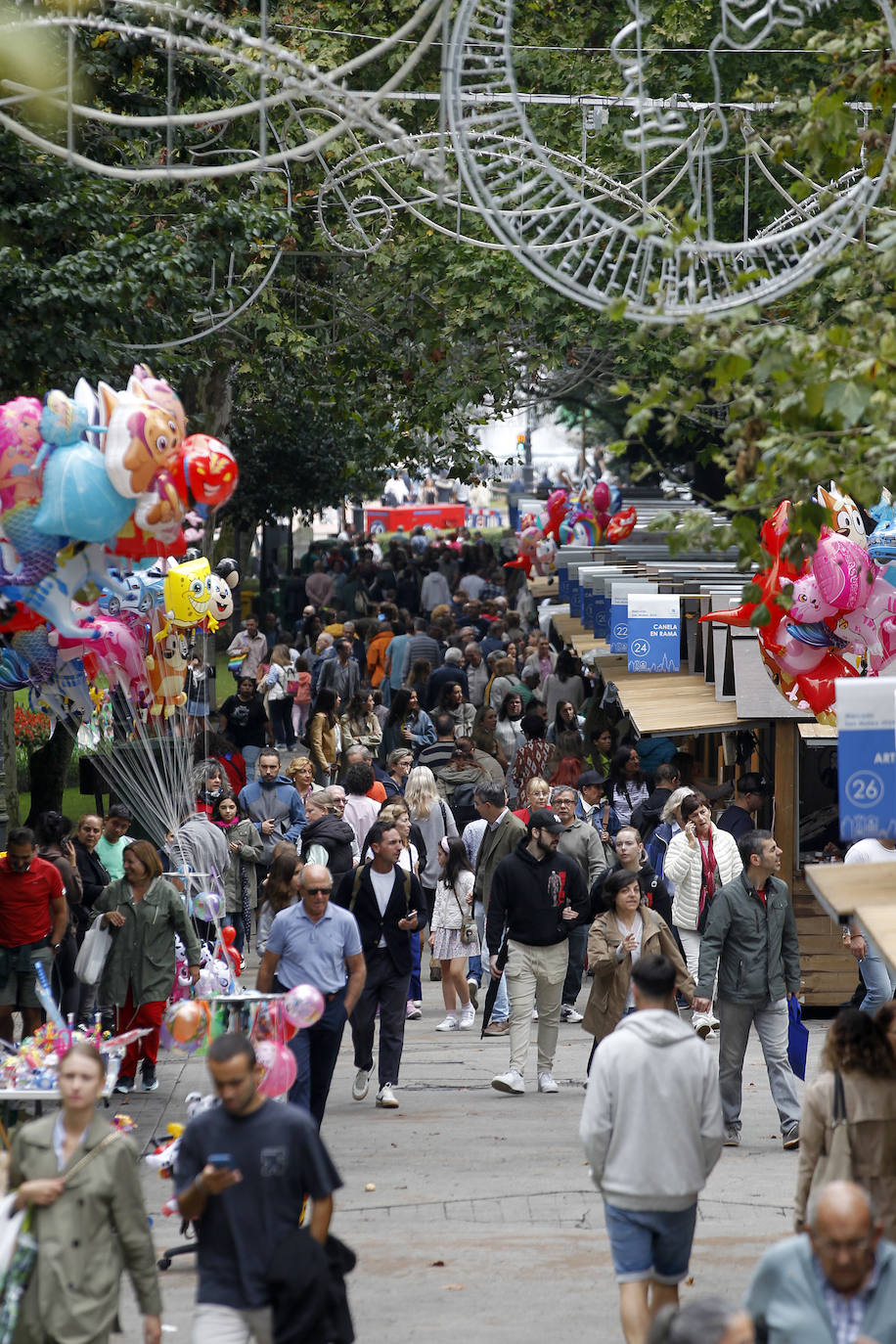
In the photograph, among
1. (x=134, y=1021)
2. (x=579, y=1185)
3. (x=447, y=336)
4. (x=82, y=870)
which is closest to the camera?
(x=579, y=1185)

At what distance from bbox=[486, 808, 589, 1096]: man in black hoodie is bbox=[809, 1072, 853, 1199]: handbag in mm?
4707

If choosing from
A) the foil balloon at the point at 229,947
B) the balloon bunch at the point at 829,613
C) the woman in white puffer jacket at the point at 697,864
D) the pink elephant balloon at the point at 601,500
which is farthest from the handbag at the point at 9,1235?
the pink elephant balloon at the point at 601,500

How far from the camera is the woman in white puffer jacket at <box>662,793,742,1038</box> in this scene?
11.5 m

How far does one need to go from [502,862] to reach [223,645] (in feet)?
86.2

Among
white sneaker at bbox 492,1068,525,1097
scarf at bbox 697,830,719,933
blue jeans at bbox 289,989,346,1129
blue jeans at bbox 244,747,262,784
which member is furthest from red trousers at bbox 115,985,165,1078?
blue jeans at bbox 244,747,262,784

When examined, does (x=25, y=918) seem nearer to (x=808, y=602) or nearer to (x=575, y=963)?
(x=575, y=963)

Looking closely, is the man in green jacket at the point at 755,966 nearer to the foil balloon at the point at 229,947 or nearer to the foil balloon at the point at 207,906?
the foil balloon at the point at 229,947

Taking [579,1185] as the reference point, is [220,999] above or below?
above

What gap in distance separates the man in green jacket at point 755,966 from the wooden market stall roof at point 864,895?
8.29ft

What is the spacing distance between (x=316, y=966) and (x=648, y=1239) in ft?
10.9

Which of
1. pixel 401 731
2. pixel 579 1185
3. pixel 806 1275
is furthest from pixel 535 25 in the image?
pixel 806 1275

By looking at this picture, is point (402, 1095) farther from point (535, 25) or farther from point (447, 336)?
point (535, 25)

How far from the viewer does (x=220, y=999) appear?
8.45 m

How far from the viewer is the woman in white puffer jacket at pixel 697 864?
11453 millimetres
